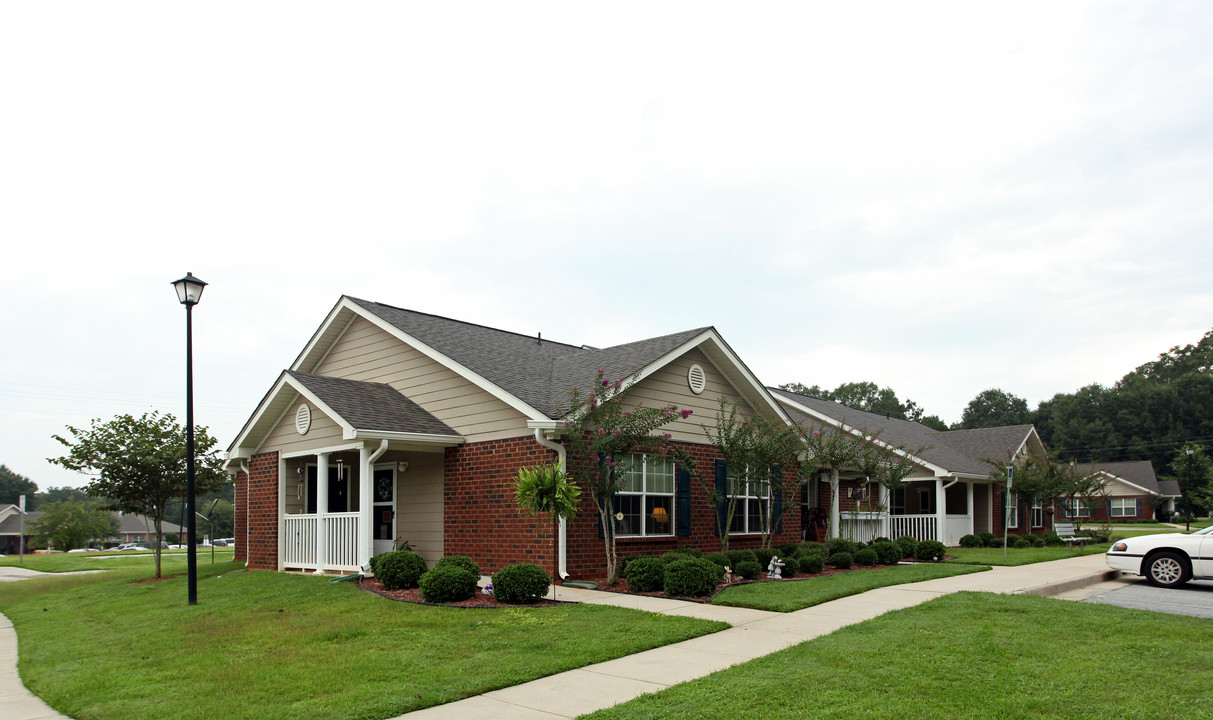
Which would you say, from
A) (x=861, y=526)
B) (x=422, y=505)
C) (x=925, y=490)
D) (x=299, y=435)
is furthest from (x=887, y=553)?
(x=299, y=435)

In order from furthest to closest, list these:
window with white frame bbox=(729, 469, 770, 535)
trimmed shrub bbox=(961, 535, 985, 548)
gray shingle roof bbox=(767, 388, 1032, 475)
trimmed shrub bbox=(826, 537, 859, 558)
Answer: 1. gray shingle roof bbox=(767, 388, 1032, 475)
2. trimmed shrub bbox=(961, 535, 985, 548)
3. window with white frame bbox=(729, 469, 770, 535)
4. trimmed shrub bbox=(826, 537, 859, 558)

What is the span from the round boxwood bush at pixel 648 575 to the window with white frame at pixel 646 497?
66.1 inches

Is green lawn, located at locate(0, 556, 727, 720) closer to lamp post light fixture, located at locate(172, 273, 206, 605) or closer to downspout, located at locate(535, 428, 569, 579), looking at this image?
lamp post light fixture, located at locate(172, 273, 206, 605)

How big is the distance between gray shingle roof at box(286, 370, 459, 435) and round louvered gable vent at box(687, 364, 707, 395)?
16.5ft

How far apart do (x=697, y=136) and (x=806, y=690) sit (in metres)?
10.4

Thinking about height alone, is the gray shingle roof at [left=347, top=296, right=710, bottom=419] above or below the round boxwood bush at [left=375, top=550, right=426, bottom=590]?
above

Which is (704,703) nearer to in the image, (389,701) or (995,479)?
(389,701)

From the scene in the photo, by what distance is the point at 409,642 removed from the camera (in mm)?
9219

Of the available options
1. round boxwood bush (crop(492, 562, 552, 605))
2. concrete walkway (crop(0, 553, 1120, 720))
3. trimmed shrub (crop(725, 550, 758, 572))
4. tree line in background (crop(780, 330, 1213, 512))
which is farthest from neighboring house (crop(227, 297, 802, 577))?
tree line in background (crop(780, 330, 1213, 512))

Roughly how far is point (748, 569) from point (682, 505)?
235 centimetres

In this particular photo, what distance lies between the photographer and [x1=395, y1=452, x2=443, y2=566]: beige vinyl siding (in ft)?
52.7

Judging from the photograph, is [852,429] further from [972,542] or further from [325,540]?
[325,540]

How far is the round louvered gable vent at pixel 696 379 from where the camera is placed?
685 inches

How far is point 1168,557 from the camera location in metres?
14.5
